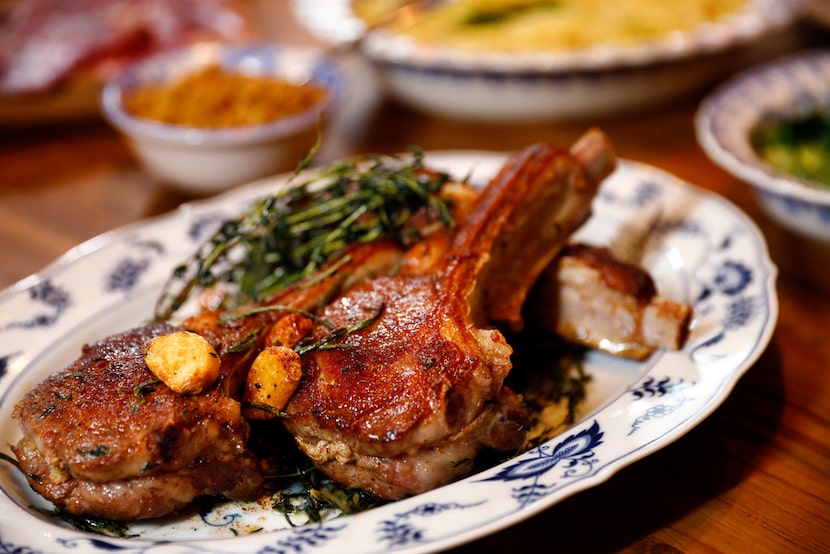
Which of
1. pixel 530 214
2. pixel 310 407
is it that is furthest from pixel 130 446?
pixel 530 214

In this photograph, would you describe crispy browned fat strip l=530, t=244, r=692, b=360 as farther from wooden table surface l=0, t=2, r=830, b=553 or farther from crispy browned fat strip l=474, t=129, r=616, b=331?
wooden table surface l=0, t=2, r=830, b=553

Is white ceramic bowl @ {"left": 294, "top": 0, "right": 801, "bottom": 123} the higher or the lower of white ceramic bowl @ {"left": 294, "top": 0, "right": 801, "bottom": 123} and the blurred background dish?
the lower

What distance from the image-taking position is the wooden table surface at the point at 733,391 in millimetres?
1888

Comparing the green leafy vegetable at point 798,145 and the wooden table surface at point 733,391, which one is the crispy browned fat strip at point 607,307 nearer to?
the wooden table surface at point 733,391

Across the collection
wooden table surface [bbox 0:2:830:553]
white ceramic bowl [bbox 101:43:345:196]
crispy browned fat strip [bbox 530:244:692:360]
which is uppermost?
white ceramic bowl [bbox 101:43:345:196]

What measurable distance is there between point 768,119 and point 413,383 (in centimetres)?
Answer: 248

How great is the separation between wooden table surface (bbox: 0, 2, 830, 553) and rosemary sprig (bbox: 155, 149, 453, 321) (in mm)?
980

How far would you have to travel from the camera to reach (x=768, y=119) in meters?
3.48

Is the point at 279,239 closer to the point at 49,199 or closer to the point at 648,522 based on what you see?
the point at 648,522

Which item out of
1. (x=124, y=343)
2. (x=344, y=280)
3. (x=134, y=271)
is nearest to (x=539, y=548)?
(x=344, y=280)

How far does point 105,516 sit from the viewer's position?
1.82 m

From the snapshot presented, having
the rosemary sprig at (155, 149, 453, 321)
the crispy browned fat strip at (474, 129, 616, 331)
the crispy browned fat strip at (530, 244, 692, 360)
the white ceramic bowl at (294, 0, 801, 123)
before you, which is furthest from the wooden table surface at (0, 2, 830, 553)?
the rosemary sprig at (155, 149, 453, 321)

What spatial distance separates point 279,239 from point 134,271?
1.93 feet

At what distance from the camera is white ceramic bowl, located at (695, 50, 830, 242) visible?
2807 mm
